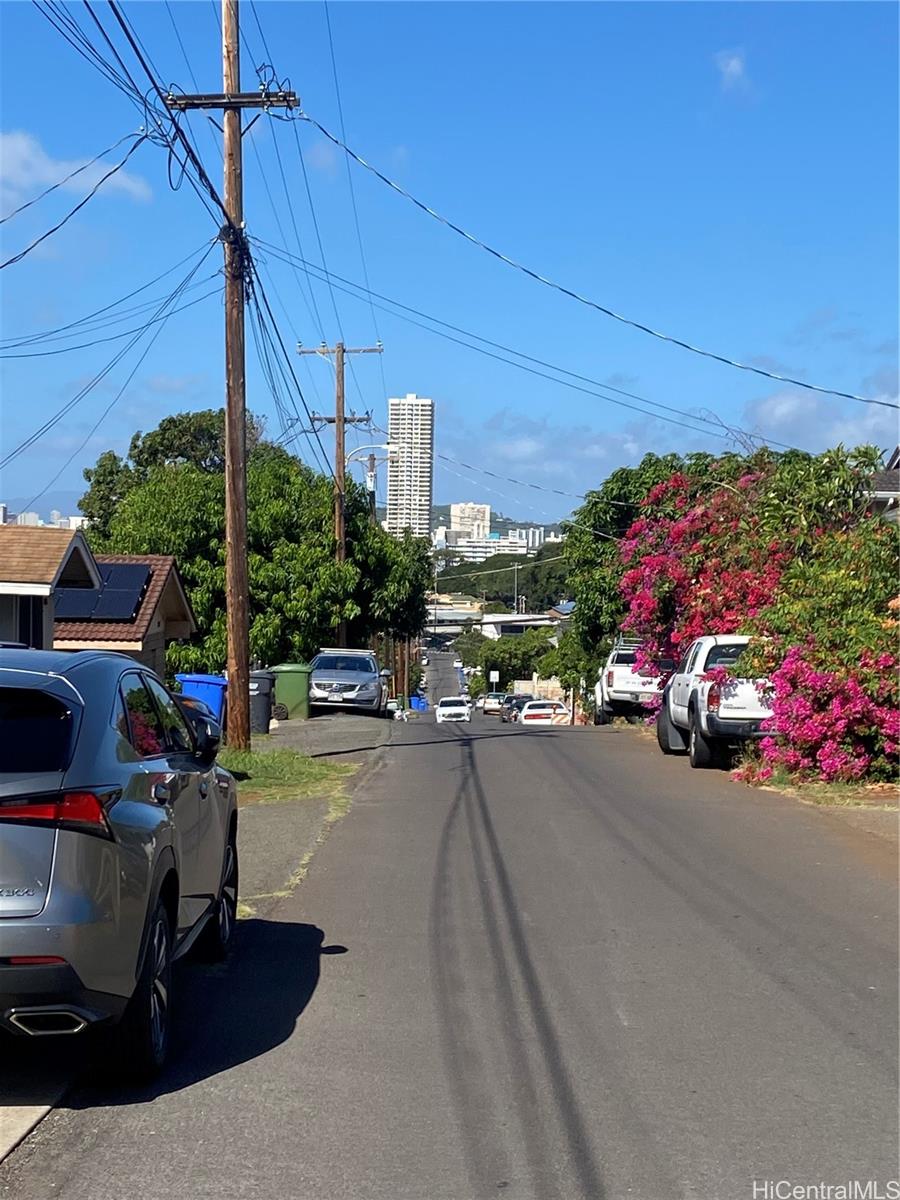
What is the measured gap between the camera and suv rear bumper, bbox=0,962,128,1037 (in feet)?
16.0

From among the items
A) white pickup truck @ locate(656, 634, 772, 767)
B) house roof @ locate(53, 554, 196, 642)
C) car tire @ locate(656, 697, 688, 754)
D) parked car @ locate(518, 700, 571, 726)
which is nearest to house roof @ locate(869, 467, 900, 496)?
car tire @ locate(656, 697, 688, 754)

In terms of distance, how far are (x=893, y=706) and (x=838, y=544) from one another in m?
2.75

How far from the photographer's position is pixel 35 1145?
4.96 metres

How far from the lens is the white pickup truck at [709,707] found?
1772cm

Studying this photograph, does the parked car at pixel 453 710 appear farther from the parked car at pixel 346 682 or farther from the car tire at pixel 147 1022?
the car tire at pixel 147 1022

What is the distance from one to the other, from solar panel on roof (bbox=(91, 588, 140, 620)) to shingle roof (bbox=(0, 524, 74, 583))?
8073 mm

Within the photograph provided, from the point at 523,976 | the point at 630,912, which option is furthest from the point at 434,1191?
the point at 630,912

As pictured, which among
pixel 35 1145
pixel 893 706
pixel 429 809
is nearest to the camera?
pixel 35 1145

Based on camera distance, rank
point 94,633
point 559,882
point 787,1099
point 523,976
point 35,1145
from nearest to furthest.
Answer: point 35,1145 → point 787,1099 → point 523,976 → point 559,882 → point 94,633

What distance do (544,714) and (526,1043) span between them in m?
41.7

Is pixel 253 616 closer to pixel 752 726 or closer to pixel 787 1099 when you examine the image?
pixel 752 726

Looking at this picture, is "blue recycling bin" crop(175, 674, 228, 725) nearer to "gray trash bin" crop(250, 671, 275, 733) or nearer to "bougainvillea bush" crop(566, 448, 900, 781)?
"gray trash bin" crop(250, 671, 275, 733)

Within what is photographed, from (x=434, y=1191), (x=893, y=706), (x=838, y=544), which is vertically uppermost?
(x=838, y=544)

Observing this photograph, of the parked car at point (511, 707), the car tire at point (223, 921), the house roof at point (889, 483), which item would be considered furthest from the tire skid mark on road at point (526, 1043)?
the parked car at point (511, 707)
